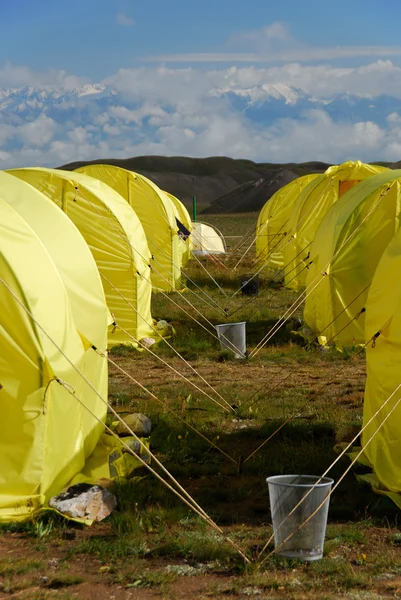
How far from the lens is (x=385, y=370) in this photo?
816 cm

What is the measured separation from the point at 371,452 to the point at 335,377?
4686mm

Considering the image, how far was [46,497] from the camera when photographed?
7117 mm

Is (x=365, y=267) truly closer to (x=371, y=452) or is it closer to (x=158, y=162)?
(x=371, y=452)

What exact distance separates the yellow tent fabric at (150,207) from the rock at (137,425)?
12220 millimetres

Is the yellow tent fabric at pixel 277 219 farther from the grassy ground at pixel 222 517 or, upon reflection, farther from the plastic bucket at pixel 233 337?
the grassy ground at pixel 222 517

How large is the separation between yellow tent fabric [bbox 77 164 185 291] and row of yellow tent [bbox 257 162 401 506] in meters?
2.99

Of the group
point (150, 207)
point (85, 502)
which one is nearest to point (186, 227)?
point (150, 207)

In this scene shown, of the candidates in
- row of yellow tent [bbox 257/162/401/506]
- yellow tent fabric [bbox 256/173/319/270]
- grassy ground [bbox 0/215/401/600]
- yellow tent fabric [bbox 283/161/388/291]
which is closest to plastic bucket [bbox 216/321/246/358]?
grassy ground [bbox 0/215/401/600]

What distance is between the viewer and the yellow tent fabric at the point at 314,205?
21.0 meters

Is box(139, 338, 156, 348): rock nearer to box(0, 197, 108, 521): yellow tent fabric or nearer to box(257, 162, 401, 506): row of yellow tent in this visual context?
box(257, 162, 401, 506): row of yellow tent

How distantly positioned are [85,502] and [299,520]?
181 cm

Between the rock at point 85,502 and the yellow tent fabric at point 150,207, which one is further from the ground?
the yellow tent fabric at point 150,207

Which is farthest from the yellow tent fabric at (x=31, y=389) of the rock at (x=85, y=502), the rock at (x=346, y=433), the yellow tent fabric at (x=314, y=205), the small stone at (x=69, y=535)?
the yellow tent fabric at (x=314, y=205)

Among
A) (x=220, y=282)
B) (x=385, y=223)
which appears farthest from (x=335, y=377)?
(x=220, y=282)
